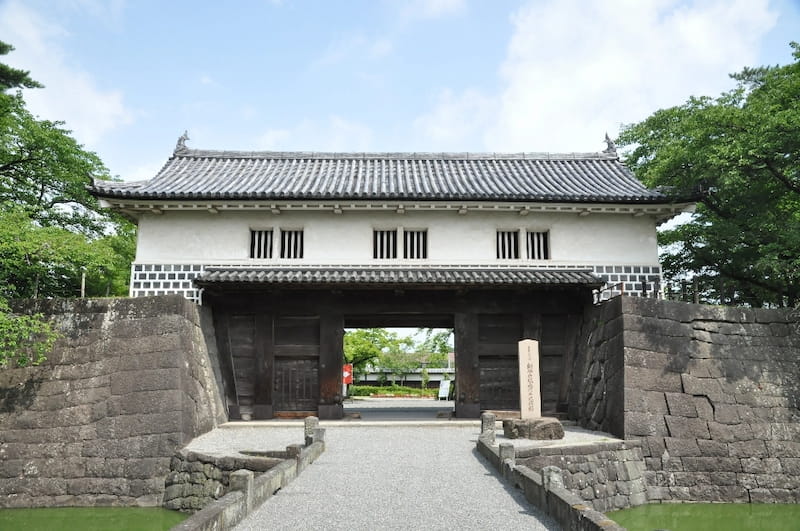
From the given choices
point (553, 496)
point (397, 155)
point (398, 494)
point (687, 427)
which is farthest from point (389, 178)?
point (553, 496)

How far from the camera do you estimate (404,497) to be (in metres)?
7.17

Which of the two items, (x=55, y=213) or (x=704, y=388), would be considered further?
(x=55, y=213)

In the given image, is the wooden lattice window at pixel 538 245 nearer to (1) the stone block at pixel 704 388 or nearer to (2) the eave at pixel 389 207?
(2) the eave at pixel 389 207

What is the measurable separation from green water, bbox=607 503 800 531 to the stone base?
1.58 meters

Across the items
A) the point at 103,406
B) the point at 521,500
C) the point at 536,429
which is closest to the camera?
the point at 521,500

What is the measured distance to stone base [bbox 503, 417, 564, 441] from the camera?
10.7 m

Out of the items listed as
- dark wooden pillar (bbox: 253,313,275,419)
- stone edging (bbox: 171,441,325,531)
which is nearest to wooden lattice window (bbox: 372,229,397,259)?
dark wooden pillar (bbox: 253,313,275,419)

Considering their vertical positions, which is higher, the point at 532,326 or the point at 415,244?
the point at 415,244

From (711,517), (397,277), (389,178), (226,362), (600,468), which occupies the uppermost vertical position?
(389,178)

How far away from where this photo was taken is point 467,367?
13.9m

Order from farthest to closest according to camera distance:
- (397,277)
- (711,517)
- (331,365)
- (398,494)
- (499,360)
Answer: (499,360)
(331,365)
(397,277)
(711,517)
(398,494)

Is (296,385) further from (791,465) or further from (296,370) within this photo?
(791,465)

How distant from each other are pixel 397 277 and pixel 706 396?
678cm

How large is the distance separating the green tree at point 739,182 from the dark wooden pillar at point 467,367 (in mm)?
5622
